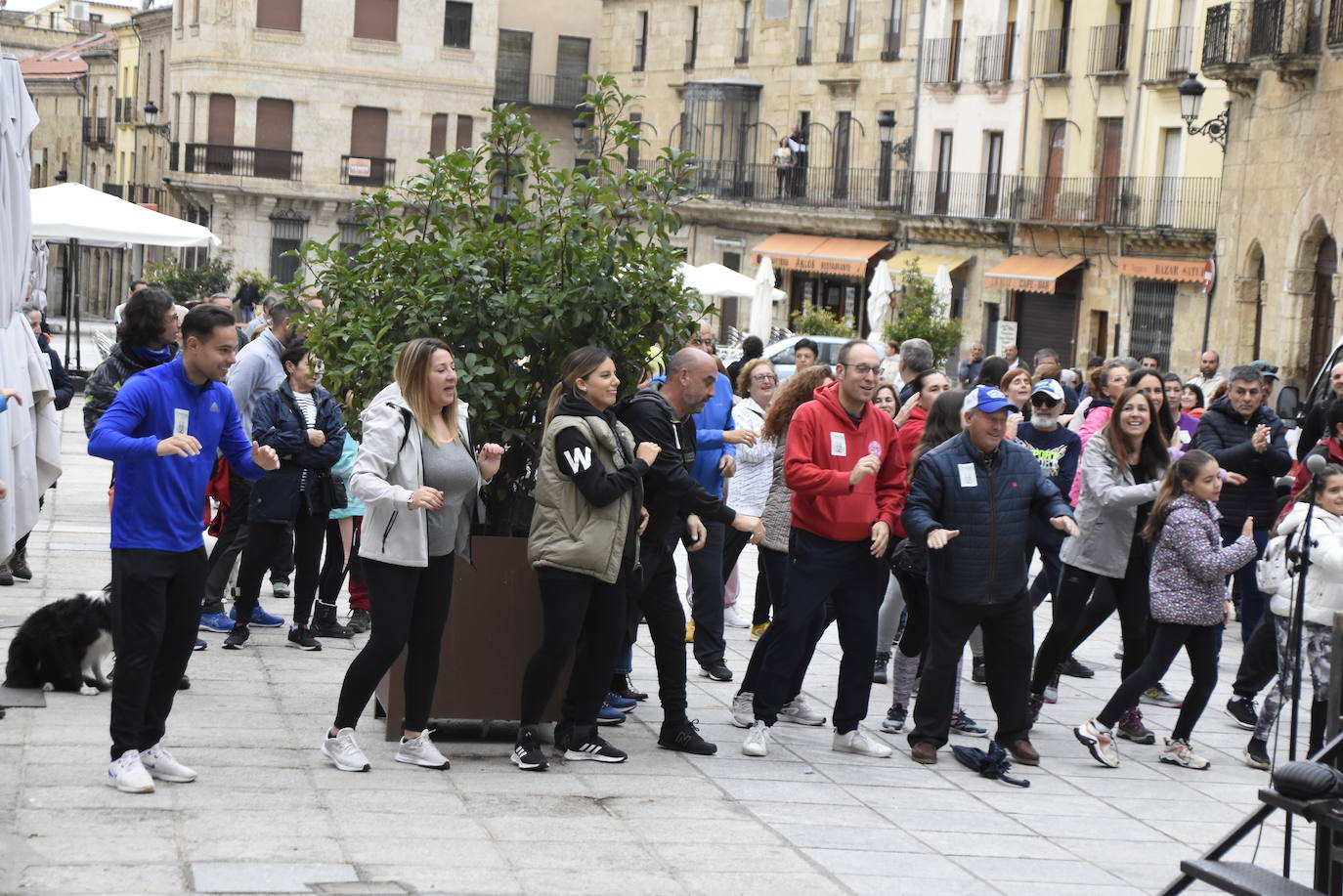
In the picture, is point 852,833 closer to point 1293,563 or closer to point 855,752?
point 855,752

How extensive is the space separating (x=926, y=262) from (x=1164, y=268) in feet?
27.4

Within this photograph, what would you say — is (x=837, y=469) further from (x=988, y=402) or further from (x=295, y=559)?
(x=295, y=559)

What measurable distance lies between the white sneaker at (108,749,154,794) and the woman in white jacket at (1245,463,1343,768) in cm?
508

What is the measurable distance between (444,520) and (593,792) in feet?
4.13

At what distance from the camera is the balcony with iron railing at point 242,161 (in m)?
55.7

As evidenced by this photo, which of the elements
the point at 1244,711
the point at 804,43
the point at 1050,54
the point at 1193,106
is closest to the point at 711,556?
the point at 1244,711

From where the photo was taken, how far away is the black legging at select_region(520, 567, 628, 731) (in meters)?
7.53

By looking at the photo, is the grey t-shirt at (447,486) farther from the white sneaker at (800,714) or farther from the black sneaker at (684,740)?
the white sneaker at (800,714)

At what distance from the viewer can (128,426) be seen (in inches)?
270

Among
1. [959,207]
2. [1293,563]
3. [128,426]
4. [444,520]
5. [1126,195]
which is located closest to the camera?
[128,426]

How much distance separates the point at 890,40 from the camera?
4756cm

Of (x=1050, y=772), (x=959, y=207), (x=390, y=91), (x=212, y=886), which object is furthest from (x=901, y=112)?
(x=212, y=886)

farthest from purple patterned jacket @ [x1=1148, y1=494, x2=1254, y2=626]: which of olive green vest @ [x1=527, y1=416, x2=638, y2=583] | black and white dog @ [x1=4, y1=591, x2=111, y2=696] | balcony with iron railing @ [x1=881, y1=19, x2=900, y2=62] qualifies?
balcony with iron railing @ [x1=881, y1=19, x2=900, y2=62]

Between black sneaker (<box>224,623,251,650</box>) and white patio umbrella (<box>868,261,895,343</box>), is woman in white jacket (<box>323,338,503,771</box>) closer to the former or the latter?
black sneaker (<box>224,623,251,650</box>)
